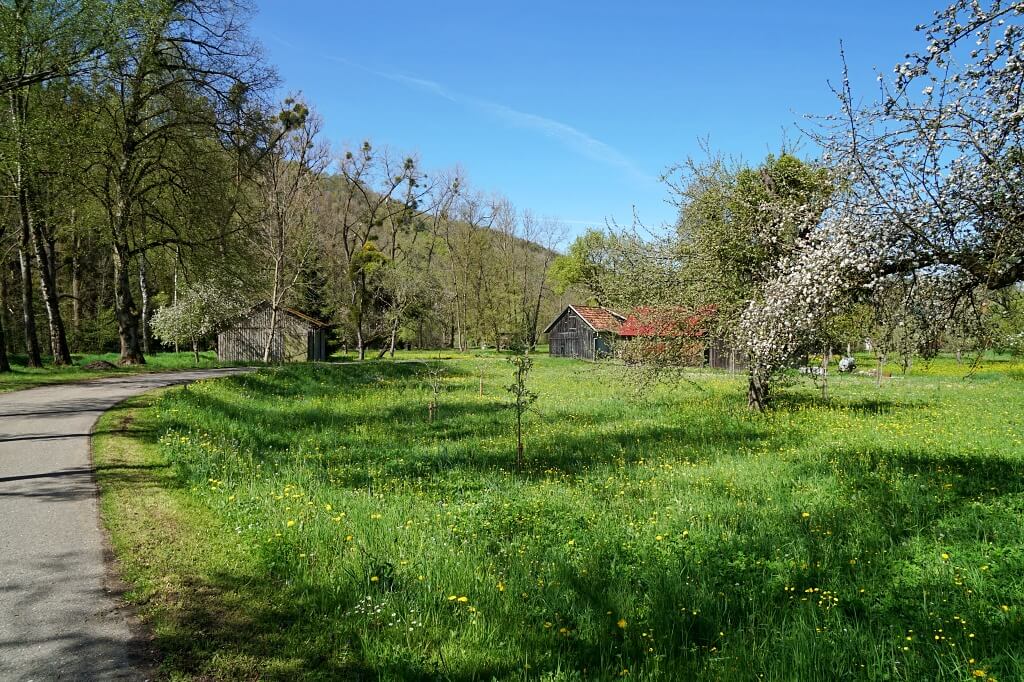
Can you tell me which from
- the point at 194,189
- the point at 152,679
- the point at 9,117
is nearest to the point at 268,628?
the point at 152,679

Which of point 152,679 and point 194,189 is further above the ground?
point 194,189

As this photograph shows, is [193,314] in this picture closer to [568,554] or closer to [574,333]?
[568,554]

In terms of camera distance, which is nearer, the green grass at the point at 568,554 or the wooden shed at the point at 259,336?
the green grass at the point at 568,554

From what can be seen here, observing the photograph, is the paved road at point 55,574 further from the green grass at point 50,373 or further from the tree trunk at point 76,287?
the tree trunk at point 76,287

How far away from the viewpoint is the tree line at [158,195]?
1380cm

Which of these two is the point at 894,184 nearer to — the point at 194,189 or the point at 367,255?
the point at 194,189

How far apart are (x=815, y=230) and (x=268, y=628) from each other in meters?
7.44

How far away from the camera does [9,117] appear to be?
16.7m

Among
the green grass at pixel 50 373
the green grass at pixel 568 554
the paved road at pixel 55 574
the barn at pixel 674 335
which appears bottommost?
the green grass at pixel 568 554

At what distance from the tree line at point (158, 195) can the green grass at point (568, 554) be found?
508 centimetres

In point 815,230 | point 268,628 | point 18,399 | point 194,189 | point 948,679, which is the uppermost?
point 194,189

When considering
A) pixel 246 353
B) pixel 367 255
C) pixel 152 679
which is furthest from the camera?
Result: pixel 367 255

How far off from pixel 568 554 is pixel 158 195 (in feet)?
80.3

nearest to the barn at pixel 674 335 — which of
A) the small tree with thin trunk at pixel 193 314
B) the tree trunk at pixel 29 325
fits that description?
the tree trunk at pixel 29 325
